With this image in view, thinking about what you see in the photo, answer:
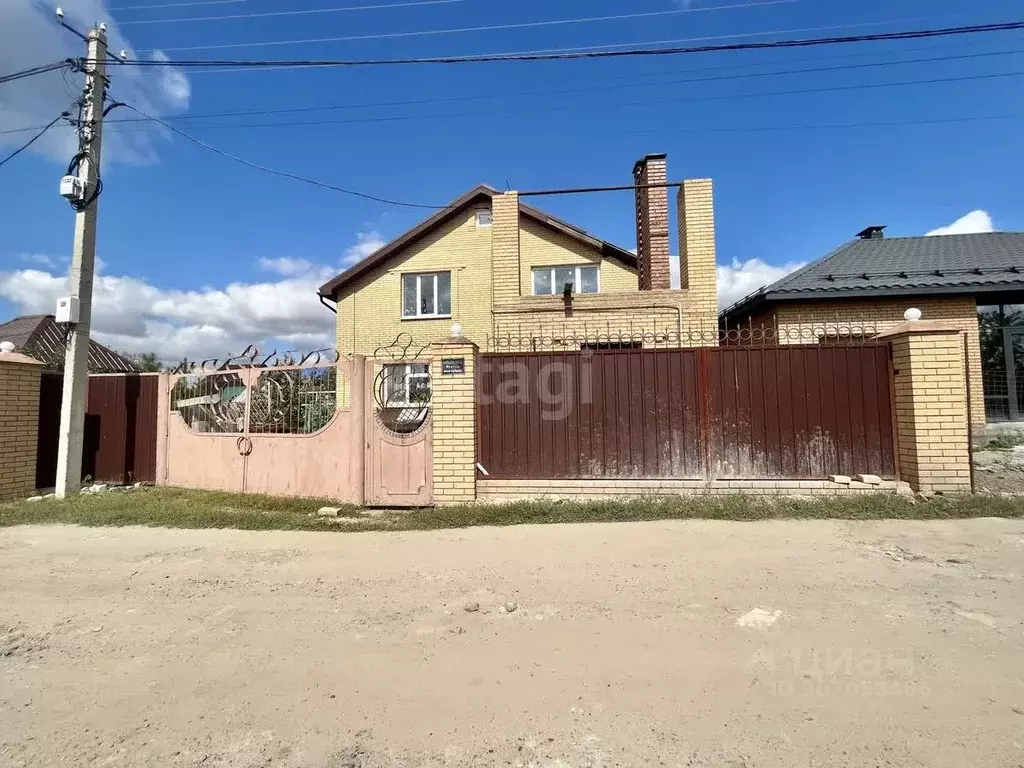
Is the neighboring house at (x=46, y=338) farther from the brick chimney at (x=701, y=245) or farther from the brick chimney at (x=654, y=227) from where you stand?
the brick chimney at (x=701, y=245)

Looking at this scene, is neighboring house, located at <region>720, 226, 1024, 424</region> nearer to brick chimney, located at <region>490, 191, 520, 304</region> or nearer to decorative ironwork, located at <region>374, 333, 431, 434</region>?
brick chimney, located at <region>490, 191, 520, 304</region>

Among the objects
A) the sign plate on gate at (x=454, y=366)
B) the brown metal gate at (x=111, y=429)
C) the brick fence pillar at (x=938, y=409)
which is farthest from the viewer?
the brown metal gate at (x=111, y=429)

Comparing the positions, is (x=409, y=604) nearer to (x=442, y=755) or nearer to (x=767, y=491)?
(x=442, y=755)

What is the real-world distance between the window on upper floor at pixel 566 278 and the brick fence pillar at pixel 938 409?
12.0 meters

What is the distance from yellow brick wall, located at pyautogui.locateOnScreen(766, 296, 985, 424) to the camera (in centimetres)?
1007

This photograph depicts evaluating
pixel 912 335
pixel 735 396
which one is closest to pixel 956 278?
pixel 912 335

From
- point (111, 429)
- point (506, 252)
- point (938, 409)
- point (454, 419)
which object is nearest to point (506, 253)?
point (506, 252)

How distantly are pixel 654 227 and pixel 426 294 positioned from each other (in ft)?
32.2

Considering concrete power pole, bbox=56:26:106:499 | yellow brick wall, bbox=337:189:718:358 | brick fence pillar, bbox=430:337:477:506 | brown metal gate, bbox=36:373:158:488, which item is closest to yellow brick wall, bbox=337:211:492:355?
yellow brick wall, bbox=337:189:718:358

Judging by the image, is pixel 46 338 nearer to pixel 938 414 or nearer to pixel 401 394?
pixel 401 394

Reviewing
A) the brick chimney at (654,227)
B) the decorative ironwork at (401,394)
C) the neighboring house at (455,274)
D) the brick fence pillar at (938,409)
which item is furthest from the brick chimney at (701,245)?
A: the neighboring house at (455,274)

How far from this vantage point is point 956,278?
1023 centimetres

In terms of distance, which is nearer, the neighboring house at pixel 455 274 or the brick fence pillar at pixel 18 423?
the brick fence pillar at pixel 18 423

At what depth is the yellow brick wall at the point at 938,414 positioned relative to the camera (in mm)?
6141
